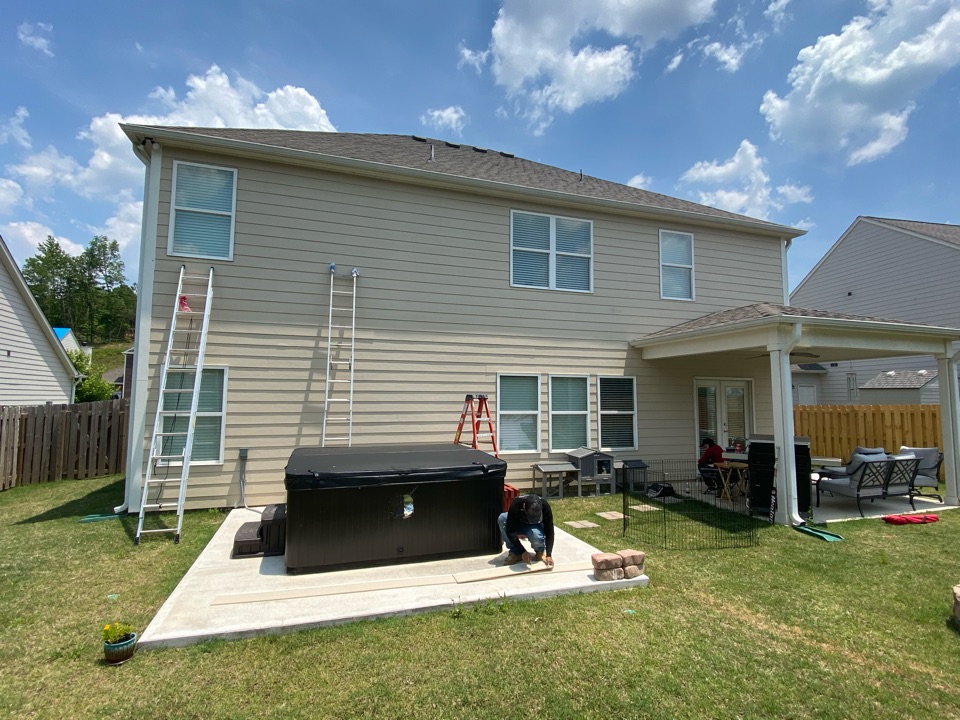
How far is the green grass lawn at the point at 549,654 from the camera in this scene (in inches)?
109

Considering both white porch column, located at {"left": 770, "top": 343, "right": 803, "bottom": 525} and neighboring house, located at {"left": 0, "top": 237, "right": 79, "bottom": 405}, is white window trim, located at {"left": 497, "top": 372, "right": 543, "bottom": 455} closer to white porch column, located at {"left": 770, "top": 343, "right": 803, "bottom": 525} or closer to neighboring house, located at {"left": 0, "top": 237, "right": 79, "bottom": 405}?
white porch column, located at {"left": 770, "top": 343, "right": 803, "bottom": 525}

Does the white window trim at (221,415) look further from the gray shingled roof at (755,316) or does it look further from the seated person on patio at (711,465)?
the seated person on patio at (711,465)

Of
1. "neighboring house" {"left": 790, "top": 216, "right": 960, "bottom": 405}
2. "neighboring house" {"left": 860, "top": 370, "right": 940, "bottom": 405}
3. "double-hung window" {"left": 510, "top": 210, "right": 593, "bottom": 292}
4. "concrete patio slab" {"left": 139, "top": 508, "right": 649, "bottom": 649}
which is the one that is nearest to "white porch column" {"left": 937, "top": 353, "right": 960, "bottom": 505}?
"double-hung window" {"left": 510, "top": 210, "right": 593, "bottom": 292}

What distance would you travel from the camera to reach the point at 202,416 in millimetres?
7375

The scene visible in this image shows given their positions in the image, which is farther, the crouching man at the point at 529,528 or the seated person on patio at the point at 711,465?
the seated person on patio at the point at 711,465

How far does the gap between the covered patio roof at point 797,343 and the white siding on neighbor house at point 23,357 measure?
54.5 feet

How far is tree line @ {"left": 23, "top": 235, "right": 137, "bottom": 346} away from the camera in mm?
54656

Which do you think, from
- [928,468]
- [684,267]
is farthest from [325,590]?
[928,468]

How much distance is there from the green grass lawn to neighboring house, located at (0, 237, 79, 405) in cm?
1118

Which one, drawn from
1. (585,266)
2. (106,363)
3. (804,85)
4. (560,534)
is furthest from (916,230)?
(106,363)

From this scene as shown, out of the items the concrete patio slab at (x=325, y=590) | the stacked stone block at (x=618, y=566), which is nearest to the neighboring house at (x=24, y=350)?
the concrete patio slab at (x=325, y=590)

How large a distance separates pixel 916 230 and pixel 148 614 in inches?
884

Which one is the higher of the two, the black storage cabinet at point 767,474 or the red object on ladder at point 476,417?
the red object on ladder at point 476,417

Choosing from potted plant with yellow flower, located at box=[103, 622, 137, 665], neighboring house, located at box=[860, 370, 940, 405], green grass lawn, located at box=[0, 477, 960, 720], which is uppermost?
neighboring house, located at box=[860, 370, 940, 405]
